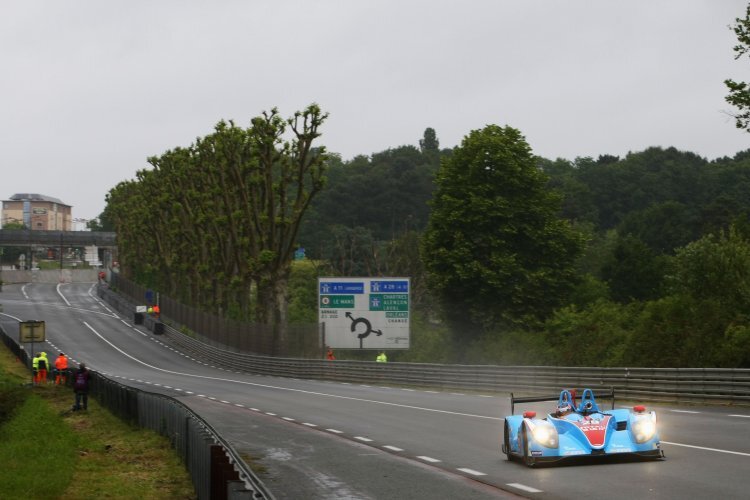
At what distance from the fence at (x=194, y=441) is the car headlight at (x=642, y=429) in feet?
17.1

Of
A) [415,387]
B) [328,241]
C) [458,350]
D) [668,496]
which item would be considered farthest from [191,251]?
[668,496]

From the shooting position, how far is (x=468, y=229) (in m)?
60.7

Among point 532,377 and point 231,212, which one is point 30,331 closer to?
point 231,212

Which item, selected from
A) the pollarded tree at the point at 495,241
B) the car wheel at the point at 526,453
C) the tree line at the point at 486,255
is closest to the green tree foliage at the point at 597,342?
the tree line at the point at 486,255

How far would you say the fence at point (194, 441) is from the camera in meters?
10.6

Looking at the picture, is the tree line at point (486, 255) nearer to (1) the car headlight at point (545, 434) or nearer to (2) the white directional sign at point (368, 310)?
(2) the white directional sign at point (368, 310)

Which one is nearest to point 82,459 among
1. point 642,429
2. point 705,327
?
point 642,429

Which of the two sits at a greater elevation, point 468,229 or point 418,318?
point 468,229

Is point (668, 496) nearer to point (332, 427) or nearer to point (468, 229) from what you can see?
point (332, 427)

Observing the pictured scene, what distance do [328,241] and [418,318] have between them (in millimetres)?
93723

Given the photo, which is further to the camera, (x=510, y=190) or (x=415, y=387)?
(x=510, y=190)

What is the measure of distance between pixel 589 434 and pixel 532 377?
21545mm

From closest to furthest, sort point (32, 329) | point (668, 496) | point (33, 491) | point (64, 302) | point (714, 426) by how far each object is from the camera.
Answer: point (668, 496)
point (33, 491)
point (714, 426)
point (32, 329)
point (64, 302)

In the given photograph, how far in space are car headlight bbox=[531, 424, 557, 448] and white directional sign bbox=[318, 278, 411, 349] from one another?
130 feet
